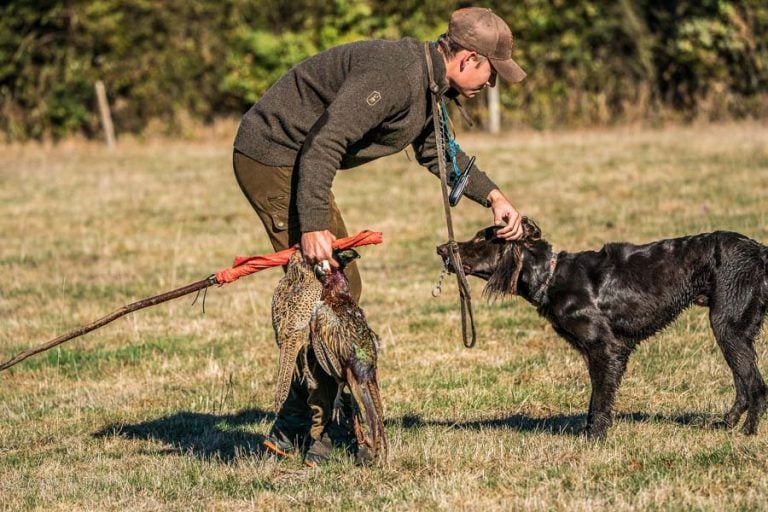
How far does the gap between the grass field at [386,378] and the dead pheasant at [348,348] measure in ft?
1.06

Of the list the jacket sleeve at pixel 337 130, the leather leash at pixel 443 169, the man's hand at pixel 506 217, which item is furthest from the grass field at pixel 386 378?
the jacket sleeve at pixel 337 130

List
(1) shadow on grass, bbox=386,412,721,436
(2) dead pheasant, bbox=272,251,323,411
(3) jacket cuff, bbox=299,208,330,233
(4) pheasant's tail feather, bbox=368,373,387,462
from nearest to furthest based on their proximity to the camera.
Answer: (3) jacket cuff, bbox=299,208,330,233, (4) pheasant's tail feather, bbox=368,373,387,462, (2) dead pheasant, bbox=272,251,323,411, (1) shadow on grass, bbox=386,412,721,436

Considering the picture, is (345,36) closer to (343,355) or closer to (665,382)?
(665,382)

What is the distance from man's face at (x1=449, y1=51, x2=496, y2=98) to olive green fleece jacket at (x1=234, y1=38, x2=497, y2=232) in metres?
0.08

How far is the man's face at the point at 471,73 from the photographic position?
543 centimetres

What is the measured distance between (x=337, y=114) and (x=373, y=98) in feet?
0.62

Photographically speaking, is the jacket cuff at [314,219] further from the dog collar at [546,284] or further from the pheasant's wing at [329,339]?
the dog collar at [546,284]

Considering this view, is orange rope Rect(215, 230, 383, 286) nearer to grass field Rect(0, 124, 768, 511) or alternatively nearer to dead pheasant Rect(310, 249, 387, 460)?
dead pheasant Rect(310, 249, 387, 460)

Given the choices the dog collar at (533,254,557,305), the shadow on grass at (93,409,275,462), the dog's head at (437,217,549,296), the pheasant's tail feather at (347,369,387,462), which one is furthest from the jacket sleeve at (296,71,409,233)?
the shadow on grass at (93,409,275,462)

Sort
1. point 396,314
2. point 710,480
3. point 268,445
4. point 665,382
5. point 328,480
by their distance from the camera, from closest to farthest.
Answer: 1. point 710,480
2. point 328,480
3. point 268,445
4. point 665,382
5. point 396,314

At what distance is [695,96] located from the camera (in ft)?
77.9

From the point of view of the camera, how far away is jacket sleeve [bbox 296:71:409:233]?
514 centimetres

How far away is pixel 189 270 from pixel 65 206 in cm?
583

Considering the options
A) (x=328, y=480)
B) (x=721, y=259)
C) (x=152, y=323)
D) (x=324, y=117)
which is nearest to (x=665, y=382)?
(x=721, y=259)
